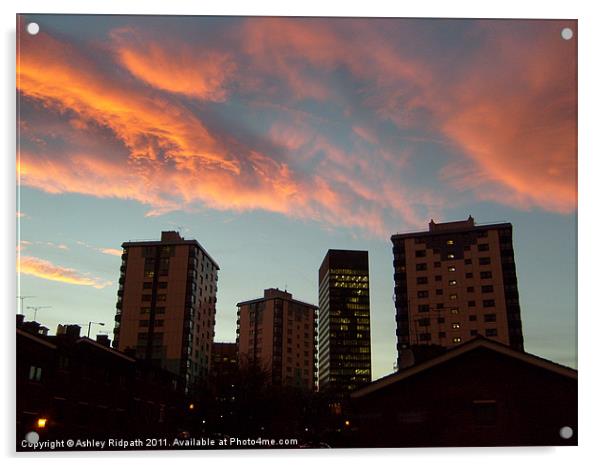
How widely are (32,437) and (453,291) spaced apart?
57012 millimetres

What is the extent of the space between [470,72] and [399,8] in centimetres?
178

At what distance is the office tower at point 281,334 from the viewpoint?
9694 cm

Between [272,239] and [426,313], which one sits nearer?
[272,239]

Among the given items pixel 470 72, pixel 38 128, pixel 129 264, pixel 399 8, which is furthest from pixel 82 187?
pixel 129 264

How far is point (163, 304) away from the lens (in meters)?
62.7

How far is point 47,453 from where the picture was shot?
28.4ft

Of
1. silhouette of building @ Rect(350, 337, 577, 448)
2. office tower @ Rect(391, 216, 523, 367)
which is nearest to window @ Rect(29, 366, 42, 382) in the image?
silhouette of building @ Rect(350, 337, 577, 448)

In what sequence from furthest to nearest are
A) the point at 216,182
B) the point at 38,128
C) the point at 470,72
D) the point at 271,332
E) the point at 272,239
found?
the point at 271,332, the point at 272,239, the point at 216,182, the point at 470,72, the point at 38,128

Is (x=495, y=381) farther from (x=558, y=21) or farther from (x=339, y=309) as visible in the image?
(x=339, y=309)

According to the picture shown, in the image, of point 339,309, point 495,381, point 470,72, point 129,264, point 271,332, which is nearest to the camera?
point 470,72

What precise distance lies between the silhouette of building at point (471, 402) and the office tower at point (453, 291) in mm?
45023

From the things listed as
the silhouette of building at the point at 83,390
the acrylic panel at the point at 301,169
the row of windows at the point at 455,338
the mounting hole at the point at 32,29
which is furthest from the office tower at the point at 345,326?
the mounting hole at the point at 32,29

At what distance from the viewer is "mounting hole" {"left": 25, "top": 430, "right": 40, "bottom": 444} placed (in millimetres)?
8625
